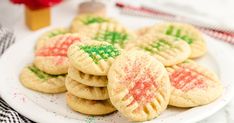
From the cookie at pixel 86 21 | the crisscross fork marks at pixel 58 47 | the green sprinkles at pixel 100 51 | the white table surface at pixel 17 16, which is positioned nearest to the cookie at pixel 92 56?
the green sprinkles at pixel 100 51

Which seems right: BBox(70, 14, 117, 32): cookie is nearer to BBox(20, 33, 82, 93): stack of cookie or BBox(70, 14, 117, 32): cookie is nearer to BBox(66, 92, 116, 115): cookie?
BBox(20, 33, 82, 93): stack of cookie

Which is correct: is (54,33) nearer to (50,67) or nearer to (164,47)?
(50,67)

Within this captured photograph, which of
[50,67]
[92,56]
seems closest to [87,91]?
[92,56]

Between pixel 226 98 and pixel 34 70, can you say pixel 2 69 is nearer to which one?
pixel 34 70

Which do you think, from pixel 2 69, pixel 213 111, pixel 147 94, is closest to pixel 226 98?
pixel 213 111

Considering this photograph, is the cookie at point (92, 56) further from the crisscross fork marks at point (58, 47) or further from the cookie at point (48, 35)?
the cookie at point (48, 35)

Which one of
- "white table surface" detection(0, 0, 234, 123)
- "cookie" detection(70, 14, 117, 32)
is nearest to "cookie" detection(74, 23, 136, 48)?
"cookie" detection(70, 14, 117, 32)

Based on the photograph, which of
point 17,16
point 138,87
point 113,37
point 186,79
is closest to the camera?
point 138,87
